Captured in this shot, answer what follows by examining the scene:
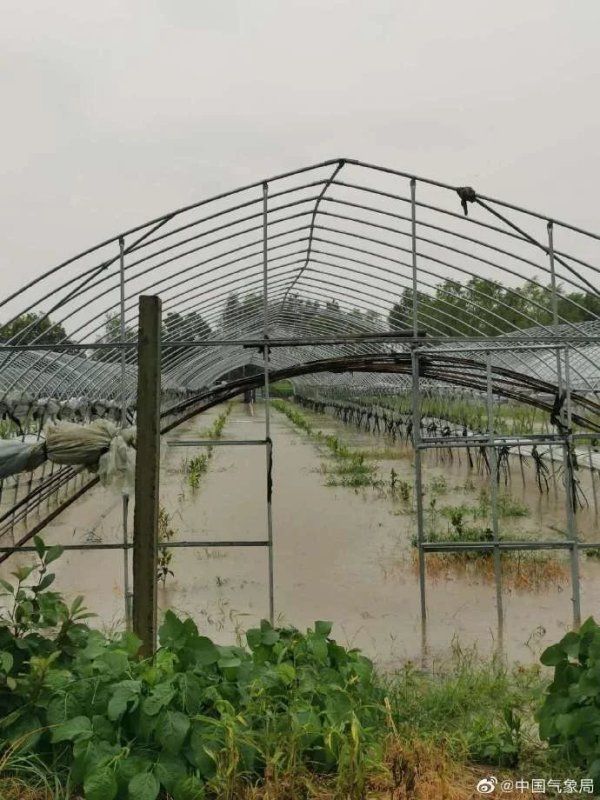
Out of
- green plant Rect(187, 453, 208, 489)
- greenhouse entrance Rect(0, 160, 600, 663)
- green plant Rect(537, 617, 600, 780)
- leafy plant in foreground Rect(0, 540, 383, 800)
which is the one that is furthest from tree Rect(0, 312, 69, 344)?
green plant Rect(537, 617, 600, 780)

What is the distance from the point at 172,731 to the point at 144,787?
0.68ft

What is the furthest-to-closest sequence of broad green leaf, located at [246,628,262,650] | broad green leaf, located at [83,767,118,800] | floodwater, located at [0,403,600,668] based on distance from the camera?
floodwater, located at [0,403,600,668] < broad green leaf, located at [246,628,262,650] < broad green leaf, located at [83,767,118,800]

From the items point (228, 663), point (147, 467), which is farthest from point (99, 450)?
point (228, 663)

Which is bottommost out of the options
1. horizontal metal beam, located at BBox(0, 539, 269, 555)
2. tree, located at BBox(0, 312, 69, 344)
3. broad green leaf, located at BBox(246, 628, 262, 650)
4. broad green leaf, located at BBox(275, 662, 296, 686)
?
broad green leaf, located at BBox(275, 662, 296, 686)

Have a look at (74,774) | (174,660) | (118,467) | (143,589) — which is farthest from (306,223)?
(74,774)

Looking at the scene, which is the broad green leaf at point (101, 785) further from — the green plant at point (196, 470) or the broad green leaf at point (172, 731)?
the green plant at point (196, 470)

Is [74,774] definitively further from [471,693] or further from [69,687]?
[471,693]

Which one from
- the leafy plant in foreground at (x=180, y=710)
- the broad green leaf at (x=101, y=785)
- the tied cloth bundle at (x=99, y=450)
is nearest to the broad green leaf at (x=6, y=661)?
A: the leafy plant in foreground at (x=180, y=710)

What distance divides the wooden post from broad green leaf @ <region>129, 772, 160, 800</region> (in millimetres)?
1029

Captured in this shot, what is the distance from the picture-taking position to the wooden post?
367 cm

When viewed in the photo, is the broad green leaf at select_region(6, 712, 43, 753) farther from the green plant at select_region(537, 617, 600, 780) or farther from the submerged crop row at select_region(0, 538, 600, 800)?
the green plant at select_region(537, 617, 600, 780)

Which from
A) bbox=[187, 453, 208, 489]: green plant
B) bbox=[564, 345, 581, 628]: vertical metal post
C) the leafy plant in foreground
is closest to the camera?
the leafy plant in foreground

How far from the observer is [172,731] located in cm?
281

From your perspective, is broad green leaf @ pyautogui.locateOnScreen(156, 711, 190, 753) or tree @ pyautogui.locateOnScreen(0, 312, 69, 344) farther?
tree @ pyautogui.locateOnScreen(0, 312, 69, 344)
